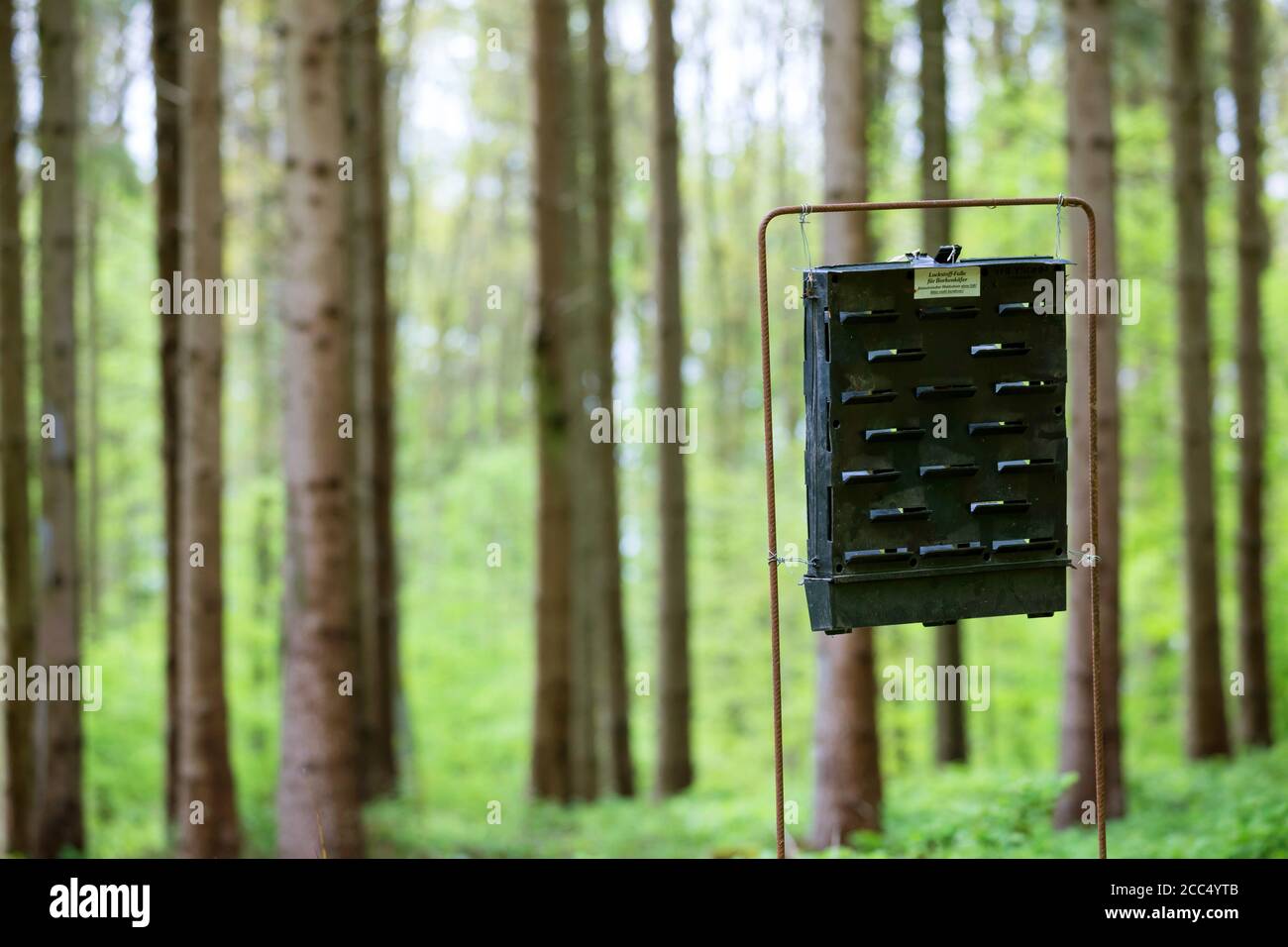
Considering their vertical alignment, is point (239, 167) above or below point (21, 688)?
above

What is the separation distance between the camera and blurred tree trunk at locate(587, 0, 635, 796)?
1560 cm

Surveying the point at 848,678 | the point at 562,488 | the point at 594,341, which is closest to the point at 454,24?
the point at 594,341

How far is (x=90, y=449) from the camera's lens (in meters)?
21.8

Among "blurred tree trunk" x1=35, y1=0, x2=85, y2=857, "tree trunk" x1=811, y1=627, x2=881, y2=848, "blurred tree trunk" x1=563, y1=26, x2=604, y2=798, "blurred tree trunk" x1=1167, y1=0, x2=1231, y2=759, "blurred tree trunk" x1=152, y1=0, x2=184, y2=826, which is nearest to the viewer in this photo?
"tree trunk" x1=811, y1=627, x2=881, y2=848

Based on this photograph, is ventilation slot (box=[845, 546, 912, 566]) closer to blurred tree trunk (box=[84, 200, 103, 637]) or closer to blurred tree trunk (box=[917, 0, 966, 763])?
blurred tree trunk (box=[917, 0, 966, 763])

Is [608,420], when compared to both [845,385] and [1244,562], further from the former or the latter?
[845,385]

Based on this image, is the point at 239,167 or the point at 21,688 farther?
the point at 239,167

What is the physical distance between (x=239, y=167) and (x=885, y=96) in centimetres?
999

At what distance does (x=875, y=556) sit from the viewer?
4844mm

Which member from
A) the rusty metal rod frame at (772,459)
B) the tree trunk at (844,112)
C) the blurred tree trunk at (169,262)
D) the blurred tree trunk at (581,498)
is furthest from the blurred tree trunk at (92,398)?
the rusty metal rod frame at (772,459)

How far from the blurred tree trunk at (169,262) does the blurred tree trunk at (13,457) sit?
116cm

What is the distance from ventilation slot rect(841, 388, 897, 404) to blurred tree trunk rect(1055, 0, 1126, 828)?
5690 millimetres

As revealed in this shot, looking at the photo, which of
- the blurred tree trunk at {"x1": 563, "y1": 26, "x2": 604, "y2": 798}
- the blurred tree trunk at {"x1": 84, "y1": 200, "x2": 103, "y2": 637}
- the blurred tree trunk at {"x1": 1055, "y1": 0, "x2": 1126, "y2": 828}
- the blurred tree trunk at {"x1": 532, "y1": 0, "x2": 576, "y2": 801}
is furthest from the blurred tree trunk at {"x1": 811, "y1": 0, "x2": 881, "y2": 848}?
the blurred tree trunk at {"x1": 84, "y1": 200, "x2": 103, "y2": 637}

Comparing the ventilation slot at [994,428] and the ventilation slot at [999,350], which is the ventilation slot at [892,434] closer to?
the ventilation slot at [994,428]
